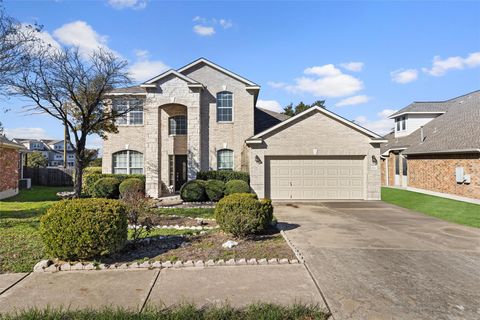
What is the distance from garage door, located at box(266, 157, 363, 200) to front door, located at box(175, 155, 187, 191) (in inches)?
249

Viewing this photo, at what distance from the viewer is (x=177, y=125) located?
18.9 m

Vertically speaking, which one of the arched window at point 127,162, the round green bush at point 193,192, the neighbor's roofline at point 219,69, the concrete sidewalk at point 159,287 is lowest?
the concrete sidewalk at point 159,287

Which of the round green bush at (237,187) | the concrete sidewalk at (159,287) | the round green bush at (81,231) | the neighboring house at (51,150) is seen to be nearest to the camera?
the concrete sidewalk at (159,287)

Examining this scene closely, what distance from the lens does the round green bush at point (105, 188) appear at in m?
16.2

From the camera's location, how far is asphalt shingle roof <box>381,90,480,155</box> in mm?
16812

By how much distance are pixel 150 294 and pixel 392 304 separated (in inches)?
140

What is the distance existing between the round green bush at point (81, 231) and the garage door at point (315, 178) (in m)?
11.1

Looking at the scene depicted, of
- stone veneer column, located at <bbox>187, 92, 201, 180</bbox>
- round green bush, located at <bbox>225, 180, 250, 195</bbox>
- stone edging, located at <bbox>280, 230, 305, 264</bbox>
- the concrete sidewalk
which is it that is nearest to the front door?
stone veneer column, located at <bbox>187, 92, 201, 180</bbox>

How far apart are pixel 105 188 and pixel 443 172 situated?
67.2 ft

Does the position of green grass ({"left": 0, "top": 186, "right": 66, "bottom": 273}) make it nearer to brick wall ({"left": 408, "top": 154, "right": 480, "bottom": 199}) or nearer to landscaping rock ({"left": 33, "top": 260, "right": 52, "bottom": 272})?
landscaping rock ({"left": 33, "top": 260, "right": 52, "bottom": 272})

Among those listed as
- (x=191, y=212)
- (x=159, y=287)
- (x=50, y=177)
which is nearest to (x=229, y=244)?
(x=159, y=287)

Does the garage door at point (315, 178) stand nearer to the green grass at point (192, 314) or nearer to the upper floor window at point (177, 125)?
the upper floor window at point (177, 125)

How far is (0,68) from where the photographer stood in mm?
10219

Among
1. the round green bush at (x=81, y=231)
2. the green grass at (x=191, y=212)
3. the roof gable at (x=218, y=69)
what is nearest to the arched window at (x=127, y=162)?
the roof gable at (x=218, y=69)
